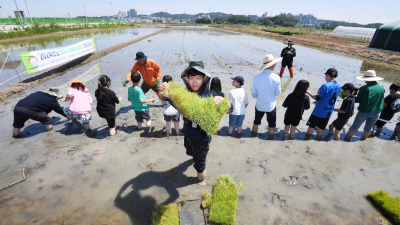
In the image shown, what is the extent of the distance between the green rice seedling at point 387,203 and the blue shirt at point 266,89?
2.29 metres

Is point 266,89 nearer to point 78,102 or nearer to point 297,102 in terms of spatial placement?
point 297,102

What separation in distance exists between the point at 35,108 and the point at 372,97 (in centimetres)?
789

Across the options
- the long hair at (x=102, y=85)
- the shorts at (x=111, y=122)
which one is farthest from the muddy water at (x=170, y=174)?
the long hair at (x=102, y=85)

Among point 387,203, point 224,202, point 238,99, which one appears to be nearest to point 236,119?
point 238,99

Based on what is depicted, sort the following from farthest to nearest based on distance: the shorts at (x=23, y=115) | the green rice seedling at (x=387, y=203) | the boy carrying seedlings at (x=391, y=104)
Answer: the boy carrying seedlings at (x=391, y=104) < the shorts at (x=23, y=115) < the green rice seedling at (x=387, y=203)

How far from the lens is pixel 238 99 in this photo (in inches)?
166

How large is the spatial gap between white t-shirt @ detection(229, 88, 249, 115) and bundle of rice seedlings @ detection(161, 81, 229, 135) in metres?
1.81

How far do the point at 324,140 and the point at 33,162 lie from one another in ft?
22.2

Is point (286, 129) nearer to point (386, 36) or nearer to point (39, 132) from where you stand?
point (39, 132)

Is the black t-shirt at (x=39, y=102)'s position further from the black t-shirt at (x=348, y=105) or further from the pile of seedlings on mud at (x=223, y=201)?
the black t-shirt at (x=348, y=105)

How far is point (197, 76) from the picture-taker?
8.54 feet

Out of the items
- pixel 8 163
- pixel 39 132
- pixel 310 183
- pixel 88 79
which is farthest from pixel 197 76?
pixel 88 79

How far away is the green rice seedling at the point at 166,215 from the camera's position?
255 centimetres

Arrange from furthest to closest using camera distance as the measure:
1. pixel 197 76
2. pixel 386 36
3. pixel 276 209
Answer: pixel 386 36
pixel 276 209
pixel 197 76
